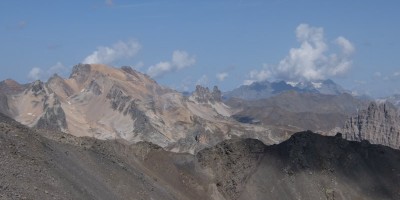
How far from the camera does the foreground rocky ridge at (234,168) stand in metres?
87.2

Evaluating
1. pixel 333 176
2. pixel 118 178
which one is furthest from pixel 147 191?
pixel 333 176

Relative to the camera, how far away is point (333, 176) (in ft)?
354

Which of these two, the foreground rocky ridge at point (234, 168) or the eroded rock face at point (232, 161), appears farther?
the eroded rock face at point (232, 161)

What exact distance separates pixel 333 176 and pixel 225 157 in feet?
61.1

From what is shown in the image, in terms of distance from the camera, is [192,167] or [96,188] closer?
[96,188]

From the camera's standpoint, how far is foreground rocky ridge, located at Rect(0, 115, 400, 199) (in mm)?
87250

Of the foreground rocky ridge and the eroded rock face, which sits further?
the eroded rock face

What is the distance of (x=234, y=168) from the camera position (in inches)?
4434

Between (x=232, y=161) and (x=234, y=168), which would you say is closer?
(x=234, y=168)

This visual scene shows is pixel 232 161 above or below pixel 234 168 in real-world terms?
above

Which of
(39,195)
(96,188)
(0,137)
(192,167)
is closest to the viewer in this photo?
(39,195)

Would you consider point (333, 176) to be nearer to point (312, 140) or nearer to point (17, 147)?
point (312, 140)

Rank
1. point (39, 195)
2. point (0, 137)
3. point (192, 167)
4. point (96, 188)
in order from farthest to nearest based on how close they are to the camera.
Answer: point (192, 167) → point (96, 188) → point (0, 137) → point (39, 195)

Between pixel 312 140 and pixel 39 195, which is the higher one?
pixel 312 140
